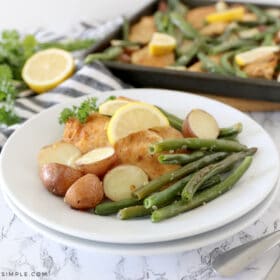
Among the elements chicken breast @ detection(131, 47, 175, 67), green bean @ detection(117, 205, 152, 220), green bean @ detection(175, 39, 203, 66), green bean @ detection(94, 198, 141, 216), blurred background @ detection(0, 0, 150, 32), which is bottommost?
blurred background @ detection(0, 0, 150, 32)

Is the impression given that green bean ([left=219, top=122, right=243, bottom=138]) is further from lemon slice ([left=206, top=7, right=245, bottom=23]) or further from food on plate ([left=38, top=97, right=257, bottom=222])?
lemon slice ([left=206, top=7, right=245, bottom=23])

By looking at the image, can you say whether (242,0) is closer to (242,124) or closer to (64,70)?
(64,70)

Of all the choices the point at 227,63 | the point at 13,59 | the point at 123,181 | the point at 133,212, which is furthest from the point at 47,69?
the point at 133,212

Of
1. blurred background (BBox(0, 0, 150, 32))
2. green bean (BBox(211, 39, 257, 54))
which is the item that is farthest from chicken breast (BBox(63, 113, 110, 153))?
blurred background (BBox(0, 0, 150, 32))

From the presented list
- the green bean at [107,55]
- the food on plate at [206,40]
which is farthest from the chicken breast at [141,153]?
the green bean at [107,55]

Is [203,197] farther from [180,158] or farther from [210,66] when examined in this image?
[210,66]

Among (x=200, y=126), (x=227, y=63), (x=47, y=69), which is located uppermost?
(x=200, y=126)

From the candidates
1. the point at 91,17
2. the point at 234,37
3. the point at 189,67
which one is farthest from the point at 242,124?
the point at 91,17
